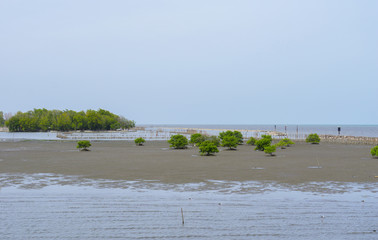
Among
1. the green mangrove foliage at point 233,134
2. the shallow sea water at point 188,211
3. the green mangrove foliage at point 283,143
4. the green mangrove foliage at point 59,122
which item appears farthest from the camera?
the green mangrove foliage at point 59,122

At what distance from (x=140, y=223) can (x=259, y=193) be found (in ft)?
21.5

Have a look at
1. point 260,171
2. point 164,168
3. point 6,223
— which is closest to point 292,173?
point 260,171

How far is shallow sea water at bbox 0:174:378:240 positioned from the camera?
33.5 ft

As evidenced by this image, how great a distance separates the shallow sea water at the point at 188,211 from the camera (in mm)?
10211

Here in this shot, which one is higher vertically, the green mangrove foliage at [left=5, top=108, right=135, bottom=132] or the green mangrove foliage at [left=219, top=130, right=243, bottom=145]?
the green mangrove foliage at [left=5, top=108, right=135, bottom=132]

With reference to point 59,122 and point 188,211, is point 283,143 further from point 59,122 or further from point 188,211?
point 59,122

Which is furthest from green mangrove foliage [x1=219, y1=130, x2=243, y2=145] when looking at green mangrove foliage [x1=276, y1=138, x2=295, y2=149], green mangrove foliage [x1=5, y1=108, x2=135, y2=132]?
green mangrove foliage [x1=5, y1=108, x2=135, y2=132]

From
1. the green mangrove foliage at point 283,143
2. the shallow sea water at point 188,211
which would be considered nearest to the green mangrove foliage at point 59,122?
the green mangrove foliage at point 283,143

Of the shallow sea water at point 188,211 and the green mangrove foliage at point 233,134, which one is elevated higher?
the green mangrove foliage at point 233,134

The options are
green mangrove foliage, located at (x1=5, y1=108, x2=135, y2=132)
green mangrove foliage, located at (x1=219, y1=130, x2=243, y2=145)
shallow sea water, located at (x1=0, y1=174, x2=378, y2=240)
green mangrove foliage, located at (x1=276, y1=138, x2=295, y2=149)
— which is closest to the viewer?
shallow sea water, located at (x1=0, y1=174, x2=378, y2=240)

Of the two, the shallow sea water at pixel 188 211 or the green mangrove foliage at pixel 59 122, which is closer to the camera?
the shallow sea water at pixel 188 211

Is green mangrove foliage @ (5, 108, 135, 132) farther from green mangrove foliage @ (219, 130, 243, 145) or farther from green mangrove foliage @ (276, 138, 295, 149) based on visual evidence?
green mangrove foliage @ (276, 138, 295, 149)

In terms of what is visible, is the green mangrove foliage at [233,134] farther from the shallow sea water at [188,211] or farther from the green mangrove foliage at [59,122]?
the green mangrove foliage at [59,122]

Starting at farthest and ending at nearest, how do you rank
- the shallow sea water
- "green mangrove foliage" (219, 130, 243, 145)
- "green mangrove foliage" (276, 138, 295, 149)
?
"green mangrove foliage" (219, 130, 243, 145)
"green mangrove foliage" (276, 138, 295, 149)
the shallow sea water
